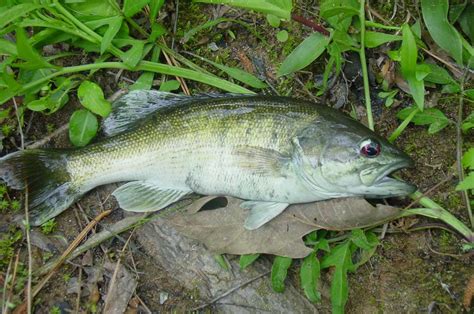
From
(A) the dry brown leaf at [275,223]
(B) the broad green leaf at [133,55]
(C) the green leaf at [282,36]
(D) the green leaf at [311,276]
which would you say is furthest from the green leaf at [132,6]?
(D) the green leaf at [311,276]

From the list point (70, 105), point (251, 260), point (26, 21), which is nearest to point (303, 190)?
point (251, 260)

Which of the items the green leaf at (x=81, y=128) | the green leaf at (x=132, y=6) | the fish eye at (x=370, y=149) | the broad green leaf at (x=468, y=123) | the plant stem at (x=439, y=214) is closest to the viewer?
the fish eye at (x=370, y=149)

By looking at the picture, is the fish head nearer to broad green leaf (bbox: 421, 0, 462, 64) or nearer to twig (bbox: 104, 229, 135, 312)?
broad green leaf (bbox: 421, 0, 462, 64)

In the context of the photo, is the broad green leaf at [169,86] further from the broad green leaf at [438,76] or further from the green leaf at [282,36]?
the broad green leaf at [438,76]

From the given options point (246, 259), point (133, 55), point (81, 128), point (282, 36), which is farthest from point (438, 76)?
point (81, 128)

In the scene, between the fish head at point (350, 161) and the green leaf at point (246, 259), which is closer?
the fish head at point (350, 161)

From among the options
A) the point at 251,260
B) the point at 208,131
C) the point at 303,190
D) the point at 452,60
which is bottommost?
the point at 251,260

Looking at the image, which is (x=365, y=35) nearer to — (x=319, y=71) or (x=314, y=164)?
(x=319, y=71)
